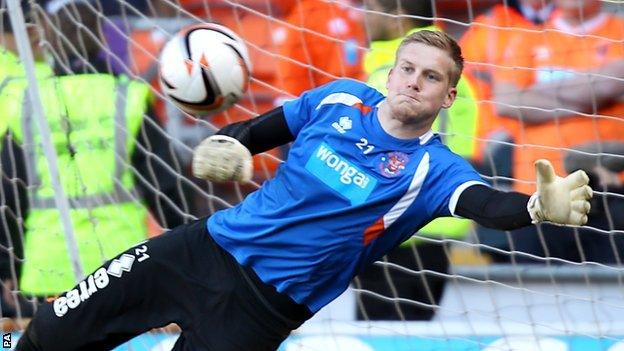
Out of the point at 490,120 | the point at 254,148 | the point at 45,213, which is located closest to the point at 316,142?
the point at 254,148

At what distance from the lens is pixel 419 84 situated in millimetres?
3197

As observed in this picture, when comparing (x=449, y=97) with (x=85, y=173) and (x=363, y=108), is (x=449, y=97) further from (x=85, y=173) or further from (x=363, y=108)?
(x=85, y=173)

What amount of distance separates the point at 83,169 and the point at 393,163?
1.76 meters

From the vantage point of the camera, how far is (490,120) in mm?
4348

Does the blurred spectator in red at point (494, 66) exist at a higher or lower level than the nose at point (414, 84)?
lower

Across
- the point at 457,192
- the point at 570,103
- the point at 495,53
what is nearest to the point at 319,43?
the point at 495,53

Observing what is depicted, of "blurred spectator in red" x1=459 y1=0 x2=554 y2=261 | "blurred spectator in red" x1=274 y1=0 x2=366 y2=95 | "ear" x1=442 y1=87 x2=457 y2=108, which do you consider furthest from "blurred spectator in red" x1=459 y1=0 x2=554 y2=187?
"ear" x1=442 y1=87 x2=457 y2=108

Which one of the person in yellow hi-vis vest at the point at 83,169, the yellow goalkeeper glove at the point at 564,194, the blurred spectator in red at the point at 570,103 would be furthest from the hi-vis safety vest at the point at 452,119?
the yellow goalkeeper glove at the point at 564,194

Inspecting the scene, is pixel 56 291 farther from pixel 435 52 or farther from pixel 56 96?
pixel 435 52

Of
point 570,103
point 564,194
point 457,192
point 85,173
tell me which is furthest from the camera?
point 85,173

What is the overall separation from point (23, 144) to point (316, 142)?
1811 millimetres

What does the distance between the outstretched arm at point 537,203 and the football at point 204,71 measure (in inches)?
29.1

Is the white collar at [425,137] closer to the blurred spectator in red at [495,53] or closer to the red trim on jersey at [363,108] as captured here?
the red trim on jersey at [363,108]

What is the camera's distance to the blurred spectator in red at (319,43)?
4.45 metres
